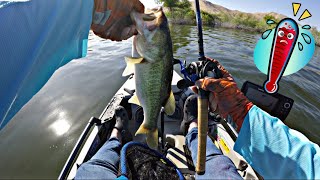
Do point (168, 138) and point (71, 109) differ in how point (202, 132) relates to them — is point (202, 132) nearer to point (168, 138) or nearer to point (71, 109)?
point (168, 138)

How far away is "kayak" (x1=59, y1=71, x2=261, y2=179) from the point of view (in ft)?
10.4

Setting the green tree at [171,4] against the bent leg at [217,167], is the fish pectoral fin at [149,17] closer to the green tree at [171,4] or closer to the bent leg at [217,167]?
the bent leg at [217,167]

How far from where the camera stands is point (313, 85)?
10977mm

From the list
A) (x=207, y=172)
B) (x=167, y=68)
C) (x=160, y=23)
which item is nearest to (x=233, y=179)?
(x=207, y=172)

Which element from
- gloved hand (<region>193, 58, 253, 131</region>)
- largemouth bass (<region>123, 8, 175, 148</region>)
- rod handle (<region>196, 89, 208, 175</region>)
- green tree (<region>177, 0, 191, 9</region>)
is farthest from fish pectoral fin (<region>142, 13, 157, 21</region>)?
green tree (<region>177, 0, 191, 9</region>)

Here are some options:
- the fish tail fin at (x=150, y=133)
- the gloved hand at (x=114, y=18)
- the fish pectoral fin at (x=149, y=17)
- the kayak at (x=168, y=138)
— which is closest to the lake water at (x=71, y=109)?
the kayak at (x=168, y=138)

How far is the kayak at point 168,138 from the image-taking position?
318 centimetres

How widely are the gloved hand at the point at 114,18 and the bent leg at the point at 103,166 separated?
151cm

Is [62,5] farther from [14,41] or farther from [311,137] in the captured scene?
[311,137]

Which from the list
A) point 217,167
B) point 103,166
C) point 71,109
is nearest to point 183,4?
point 71,109

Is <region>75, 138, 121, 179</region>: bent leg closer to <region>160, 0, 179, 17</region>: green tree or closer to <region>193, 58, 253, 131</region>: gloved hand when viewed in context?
<region>193, 58, 253, 131</region>: gloved hand

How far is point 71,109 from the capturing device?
22.2ft

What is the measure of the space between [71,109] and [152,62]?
571 centimetres

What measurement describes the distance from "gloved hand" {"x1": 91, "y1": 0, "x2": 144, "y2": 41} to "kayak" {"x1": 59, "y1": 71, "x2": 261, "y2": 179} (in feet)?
6.64
